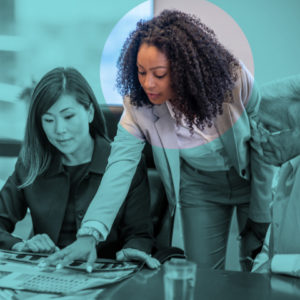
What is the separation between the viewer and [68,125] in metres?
1.61

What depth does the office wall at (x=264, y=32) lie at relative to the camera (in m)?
1.63

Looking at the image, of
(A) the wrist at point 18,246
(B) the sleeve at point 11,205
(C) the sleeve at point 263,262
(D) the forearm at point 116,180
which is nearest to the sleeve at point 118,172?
(D) the forearm at point 116,180

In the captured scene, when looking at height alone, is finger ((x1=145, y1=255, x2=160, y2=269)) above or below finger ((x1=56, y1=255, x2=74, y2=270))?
above

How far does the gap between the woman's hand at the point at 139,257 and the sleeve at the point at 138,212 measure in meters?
0.21

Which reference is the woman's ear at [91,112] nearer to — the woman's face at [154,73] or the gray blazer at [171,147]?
the gray blazer at [171,147]

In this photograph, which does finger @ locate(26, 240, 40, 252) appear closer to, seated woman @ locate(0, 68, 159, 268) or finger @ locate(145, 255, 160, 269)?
seated woman @ locate(0, 68, 159, 268)

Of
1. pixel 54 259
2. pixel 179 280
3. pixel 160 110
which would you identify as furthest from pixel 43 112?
pixel 179 280

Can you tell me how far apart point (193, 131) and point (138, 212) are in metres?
0.38

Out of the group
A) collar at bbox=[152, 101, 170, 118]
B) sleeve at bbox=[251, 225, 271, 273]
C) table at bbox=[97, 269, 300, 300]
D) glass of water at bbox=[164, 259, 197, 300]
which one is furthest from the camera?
collar at bbox=[152, 101, 170, 118]

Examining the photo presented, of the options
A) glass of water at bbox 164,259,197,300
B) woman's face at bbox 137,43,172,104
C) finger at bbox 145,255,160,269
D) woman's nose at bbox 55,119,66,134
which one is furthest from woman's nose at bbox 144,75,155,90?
glass of water at bbox 164,259,197,300

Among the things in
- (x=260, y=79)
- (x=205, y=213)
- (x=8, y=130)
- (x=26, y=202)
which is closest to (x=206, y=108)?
(x=260, y=79)

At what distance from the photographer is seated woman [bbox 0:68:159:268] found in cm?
153

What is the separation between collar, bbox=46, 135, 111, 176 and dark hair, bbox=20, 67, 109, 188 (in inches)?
0.8
